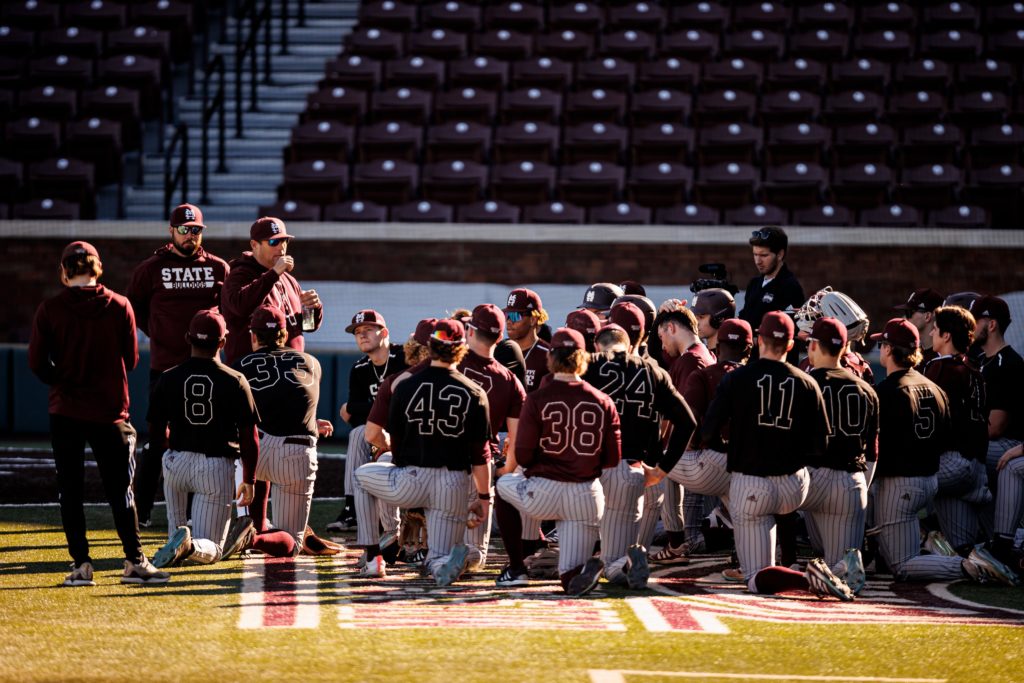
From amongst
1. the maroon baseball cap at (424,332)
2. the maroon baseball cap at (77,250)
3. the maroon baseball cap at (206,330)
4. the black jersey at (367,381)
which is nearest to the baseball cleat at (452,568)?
the maroon baseball cap at (424,332)

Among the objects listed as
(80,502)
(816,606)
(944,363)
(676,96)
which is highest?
(676,96)

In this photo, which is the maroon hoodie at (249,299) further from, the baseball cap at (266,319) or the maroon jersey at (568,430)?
the maroon jersey at (568,430)

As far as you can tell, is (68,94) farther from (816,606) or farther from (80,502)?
(816,606)

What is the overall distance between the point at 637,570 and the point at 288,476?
2.15m

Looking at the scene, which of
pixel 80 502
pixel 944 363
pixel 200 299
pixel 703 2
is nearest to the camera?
pixel 80 502

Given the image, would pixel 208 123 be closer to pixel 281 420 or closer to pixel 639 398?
pixel 281 420

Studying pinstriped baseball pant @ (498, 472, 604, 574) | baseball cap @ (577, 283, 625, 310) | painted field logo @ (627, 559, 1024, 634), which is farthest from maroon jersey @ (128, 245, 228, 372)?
painted field logo @ (627, 559, 1024, 634)

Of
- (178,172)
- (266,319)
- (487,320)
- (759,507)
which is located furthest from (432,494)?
(178,172)

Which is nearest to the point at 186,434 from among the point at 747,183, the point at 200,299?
the point at 200,299

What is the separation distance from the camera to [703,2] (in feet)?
64.6

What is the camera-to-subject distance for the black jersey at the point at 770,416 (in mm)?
7480

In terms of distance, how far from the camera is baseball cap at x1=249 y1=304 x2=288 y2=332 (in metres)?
8.23

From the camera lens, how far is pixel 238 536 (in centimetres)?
800

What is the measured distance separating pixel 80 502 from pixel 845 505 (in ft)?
13.3
